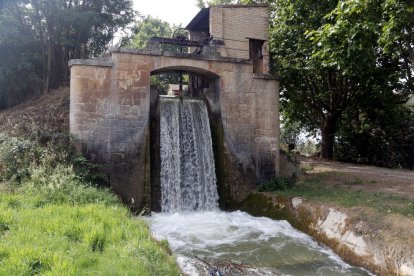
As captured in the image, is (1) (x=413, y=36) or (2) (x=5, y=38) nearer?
(1) (x=413, y=36)

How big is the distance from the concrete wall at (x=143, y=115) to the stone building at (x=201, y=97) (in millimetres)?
27

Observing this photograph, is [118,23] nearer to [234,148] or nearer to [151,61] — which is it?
[151,61]

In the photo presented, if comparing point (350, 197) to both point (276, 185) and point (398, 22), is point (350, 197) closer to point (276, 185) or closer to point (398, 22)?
point (276, 185)

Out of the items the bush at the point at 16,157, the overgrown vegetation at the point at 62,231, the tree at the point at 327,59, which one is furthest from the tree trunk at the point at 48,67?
the tree at the point at 327,59

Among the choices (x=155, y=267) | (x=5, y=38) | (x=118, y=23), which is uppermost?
(x=118, y=23)

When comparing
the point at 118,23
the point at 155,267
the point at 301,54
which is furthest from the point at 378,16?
the point at 118,23

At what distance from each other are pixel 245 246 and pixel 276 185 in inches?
159

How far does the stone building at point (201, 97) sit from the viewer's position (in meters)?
10.2

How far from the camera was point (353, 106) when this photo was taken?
19.0 m

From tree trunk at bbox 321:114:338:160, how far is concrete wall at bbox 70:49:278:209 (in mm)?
7604

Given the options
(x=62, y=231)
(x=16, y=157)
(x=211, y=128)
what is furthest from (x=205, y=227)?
(x=16, y=157)

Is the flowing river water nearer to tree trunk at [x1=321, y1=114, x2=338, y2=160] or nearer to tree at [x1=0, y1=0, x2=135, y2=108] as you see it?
tree at [x1=0, y1=0, x2=135, y2=108]

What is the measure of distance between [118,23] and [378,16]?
37.7 feet

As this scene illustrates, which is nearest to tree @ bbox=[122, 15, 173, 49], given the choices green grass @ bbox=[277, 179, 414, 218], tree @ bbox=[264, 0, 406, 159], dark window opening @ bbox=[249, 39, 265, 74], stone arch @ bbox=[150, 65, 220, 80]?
tree @ bbox=[264, 0, 406, 159]
